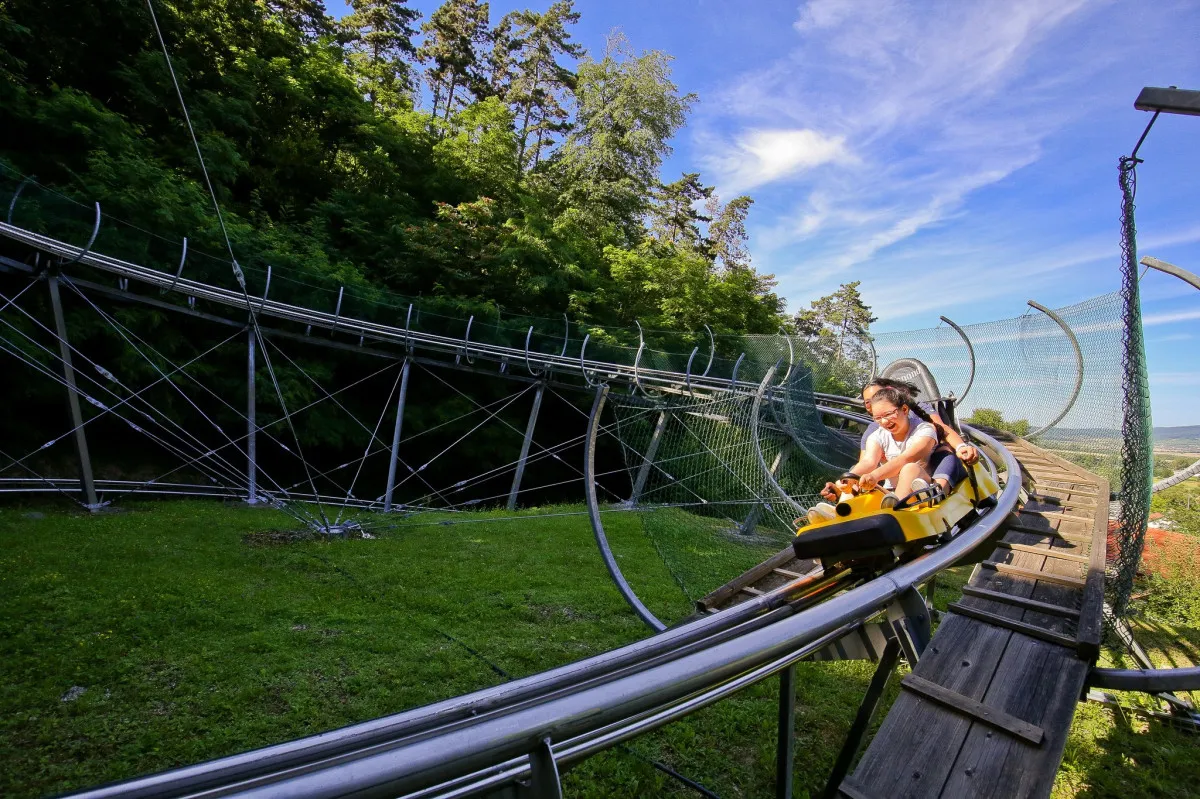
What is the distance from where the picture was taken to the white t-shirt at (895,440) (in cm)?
274

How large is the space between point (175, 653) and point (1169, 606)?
8.35 metres

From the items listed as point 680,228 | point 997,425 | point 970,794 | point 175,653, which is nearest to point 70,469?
point 175,653

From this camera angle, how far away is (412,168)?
587 inches

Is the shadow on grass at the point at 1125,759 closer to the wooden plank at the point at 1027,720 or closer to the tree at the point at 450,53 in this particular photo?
the wooden plank at the point at 1027,720

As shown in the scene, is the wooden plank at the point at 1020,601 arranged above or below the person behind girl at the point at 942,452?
below

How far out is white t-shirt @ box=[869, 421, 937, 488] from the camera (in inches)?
108

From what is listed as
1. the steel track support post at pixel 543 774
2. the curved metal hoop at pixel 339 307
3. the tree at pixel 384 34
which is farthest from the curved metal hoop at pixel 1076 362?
the tree at pixel 384 34

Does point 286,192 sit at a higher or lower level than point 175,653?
higher

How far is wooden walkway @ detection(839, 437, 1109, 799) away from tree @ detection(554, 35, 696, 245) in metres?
15.9

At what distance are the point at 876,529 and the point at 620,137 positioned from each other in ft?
58.8

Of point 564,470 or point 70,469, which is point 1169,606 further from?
point 70,469

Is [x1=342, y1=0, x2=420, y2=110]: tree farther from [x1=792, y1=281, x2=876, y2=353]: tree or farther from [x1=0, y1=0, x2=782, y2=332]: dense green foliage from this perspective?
[x1=792, y1=281, x2=876, y2=353]: tree

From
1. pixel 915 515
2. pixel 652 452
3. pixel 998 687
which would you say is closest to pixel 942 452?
pixel 915 515

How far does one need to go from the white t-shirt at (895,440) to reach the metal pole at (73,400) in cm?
769
